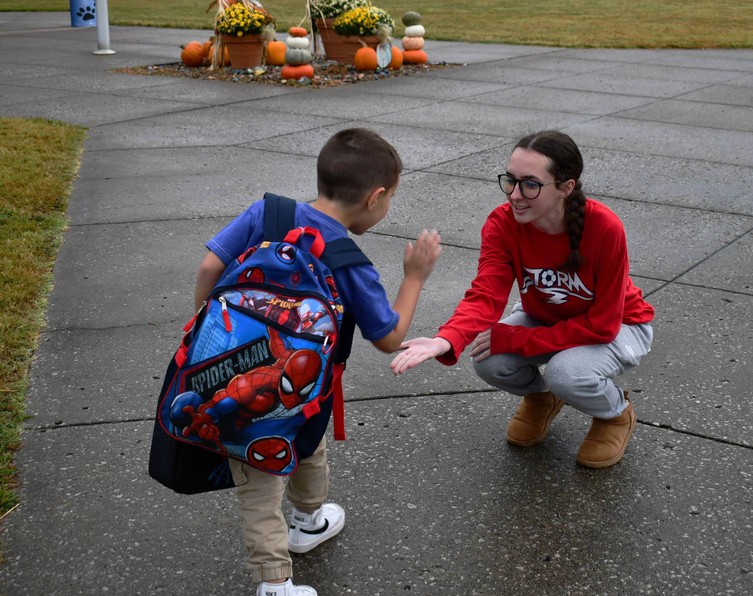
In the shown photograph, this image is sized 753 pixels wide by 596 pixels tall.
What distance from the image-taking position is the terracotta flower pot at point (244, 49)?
1229 centimetres

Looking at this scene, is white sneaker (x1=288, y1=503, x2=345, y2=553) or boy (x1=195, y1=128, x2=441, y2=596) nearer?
boy (x1=195, y1=128, x2=441, y2=596)

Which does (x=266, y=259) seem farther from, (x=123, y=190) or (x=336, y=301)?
(x=123, y=190)

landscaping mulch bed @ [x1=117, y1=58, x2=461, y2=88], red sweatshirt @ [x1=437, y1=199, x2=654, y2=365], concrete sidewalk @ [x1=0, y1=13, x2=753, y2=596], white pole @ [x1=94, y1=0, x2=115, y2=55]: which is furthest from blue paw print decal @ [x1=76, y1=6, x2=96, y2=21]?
red sweatshirt @ [x1=437, y1=199, x2=654, y2=365]

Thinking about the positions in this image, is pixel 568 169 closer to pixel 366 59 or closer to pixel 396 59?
pixel 366 59

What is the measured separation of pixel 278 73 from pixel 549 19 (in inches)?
409

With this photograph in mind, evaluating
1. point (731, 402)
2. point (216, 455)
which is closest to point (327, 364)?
point (216, 455)

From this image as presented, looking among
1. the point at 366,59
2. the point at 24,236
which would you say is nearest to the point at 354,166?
the point at 24,236

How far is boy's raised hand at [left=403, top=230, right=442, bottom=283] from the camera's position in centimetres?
262

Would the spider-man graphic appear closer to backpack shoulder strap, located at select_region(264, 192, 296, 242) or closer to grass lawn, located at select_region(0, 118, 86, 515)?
backpack shoulder strap, located at select_region(264, 192, 296, 242)

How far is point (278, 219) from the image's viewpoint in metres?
2.49

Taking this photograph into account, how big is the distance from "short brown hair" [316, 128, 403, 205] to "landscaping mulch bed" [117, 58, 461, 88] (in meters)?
9.23

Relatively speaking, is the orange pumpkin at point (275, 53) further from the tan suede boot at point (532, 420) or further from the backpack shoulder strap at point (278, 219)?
the backpack shoulder strap at point (278, 219)

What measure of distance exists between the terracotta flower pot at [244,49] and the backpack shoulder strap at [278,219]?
10.3m

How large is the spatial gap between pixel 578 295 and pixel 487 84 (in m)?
8.75
